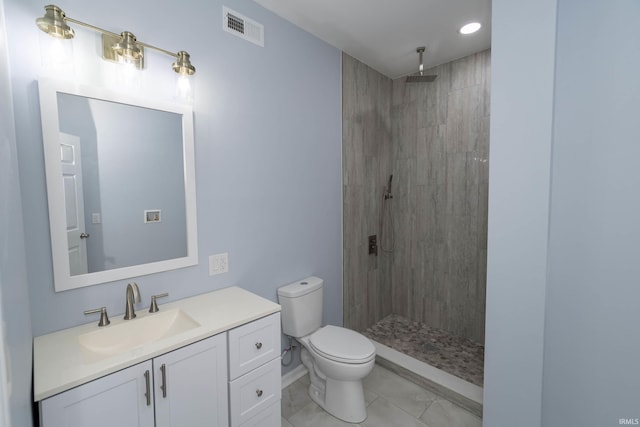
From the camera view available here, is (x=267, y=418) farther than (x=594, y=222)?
Yes

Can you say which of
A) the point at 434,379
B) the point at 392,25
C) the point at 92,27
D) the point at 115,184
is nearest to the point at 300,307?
the point at 434,379

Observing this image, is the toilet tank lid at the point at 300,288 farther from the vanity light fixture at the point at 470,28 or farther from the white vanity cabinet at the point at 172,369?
the vanity light fixture at the point at 470,28

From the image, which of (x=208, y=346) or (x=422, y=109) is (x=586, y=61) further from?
(x=208, y=346)

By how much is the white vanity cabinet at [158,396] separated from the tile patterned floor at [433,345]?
180 centimetres

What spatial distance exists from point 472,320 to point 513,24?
243 centimetres

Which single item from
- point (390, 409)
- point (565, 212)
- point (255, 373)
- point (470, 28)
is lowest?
point (390, 409)

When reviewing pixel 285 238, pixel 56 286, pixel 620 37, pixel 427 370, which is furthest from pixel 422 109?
pixel 56 286

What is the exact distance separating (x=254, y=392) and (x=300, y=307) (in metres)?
0.67

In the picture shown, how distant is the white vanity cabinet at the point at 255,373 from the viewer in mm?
1349

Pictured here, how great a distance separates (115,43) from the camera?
4.33ft

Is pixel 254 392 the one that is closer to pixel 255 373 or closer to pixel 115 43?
pixel 255 373

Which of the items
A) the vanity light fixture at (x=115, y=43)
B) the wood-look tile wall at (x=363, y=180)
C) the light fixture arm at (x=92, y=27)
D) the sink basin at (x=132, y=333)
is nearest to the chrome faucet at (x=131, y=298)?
the sink basin at (x=132, y=333)

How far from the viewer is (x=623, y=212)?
1229mm

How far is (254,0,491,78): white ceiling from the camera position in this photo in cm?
189
